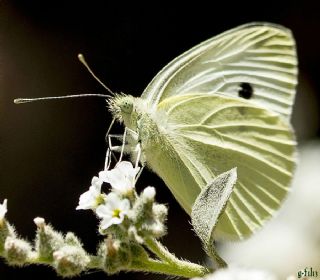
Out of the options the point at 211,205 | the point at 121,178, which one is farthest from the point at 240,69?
the point at 211,205

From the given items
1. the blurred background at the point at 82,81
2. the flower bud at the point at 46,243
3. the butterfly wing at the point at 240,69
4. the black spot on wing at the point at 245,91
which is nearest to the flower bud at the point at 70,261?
the flower bud at the point at 46,243

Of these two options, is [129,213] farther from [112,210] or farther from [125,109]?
[125,109]

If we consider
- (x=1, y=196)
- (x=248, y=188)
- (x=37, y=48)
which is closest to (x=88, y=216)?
(x=1, y=196)

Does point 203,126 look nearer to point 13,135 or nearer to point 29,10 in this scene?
point 13,135

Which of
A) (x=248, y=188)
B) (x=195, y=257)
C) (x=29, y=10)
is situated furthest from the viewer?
(x=29, y=10)

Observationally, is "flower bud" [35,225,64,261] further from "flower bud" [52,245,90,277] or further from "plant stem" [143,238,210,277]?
"plant stem" [143,238,210,277]

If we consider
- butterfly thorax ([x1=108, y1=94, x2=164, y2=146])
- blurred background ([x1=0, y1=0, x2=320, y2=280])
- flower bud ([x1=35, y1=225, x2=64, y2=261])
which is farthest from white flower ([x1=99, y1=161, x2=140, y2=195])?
blurred background ([x1=0, y1=0, x2=320, y2=280])
